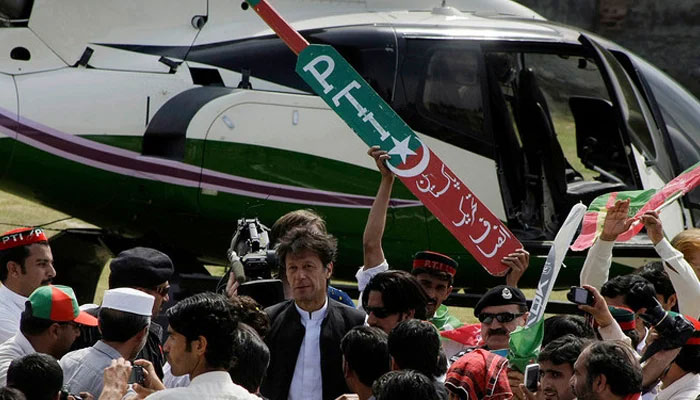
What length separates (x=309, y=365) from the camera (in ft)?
17.7

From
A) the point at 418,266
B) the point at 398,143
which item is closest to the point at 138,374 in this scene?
the point at 418,266

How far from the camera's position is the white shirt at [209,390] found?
13.0ft

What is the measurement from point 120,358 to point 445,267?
7.30 ft

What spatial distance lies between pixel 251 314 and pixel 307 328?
1.14 feet

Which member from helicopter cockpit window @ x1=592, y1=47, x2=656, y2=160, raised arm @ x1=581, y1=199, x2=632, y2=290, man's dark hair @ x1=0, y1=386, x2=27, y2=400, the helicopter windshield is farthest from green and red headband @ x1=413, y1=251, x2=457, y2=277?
the helicopter windshield

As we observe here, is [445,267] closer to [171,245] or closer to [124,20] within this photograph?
[171,245]

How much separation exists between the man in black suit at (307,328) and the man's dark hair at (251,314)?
166 mm

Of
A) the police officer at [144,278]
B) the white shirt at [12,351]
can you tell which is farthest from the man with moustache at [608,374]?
the white shirt at [12,351]

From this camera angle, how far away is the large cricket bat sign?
641cm

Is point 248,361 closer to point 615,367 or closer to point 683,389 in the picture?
point 615,367

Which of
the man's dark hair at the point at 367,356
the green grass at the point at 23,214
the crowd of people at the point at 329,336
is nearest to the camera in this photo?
the crowd of people at the point at 329,336

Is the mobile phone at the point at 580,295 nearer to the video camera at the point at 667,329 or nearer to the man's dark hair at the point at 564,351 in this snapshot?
the video camera at the point at 667,329

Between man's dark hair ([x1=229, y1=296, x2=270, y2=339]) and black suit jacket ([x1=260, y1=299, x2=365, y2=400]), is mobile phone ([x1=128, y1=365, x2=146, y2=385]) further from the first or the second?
black suit jacket ([x1=260, y1=299, x2=365, y2=400])

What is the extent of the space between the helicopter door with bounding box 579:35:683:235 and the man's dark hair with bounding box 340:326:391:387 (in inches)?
198
